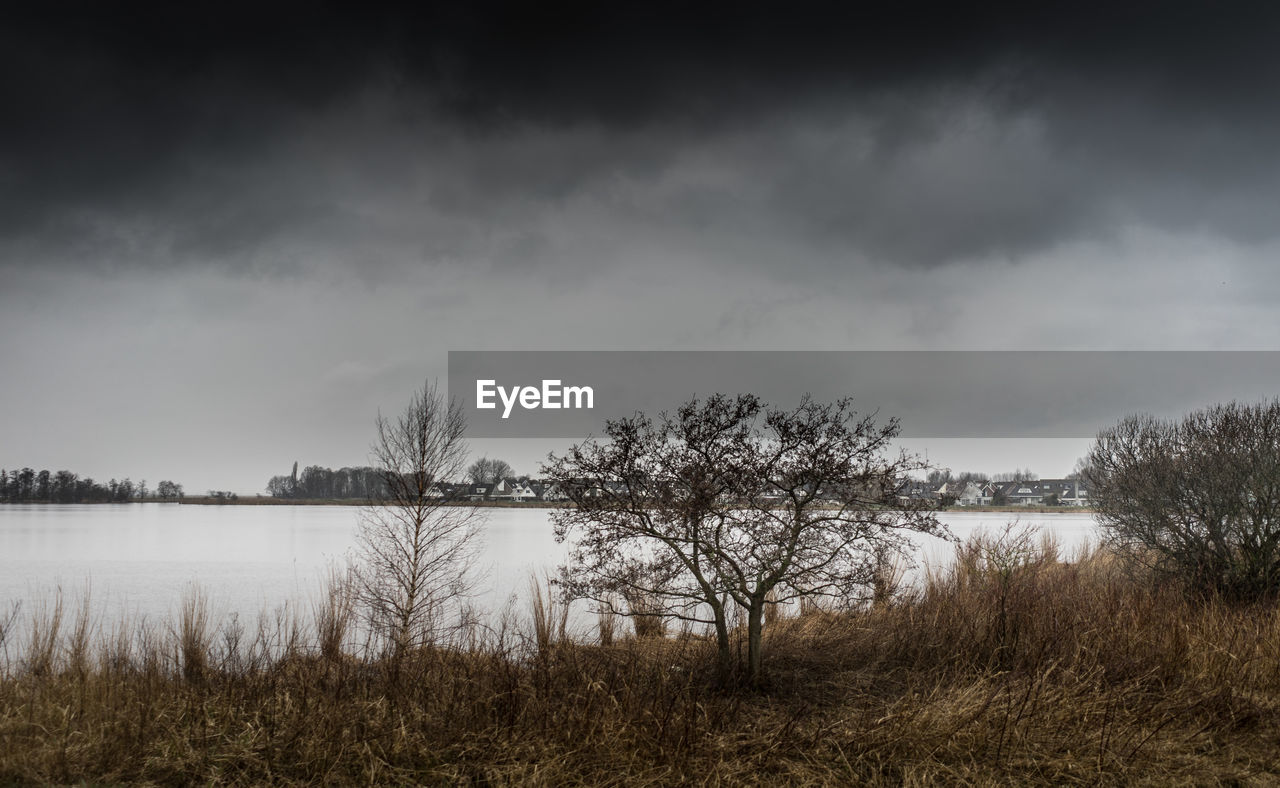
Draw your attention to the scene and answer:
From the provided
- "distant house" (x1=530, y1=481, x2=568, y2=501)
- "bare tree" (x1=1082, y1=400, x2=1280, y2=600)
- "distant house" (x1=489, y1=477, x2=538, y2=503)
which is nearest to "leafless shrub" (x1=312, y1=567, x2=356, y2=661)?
"distant house" (x1=530, y1=481, x2=568, y2=501)

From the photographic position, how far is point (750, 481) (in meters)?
6.88

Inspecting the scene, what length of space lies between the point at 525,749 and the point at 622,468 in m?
2.45

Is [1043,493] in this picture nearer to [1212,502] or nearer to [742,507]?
[1212,502]

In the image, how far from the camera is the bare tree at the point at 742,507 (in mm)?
6887

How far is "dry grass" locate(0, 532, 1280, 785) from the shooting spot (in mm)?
5223

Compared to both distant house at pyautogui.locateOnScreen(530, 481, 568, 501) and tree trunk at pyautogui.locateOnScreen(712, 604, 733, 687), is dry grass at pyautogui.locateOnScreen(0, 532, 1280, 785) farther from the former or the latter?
distant house at pyautogui.locateOnScreen(530, 481, 568, 501)

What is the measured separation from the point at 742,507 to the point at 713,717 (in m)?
1.80

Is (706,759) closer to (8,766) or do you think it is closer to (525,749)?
(525,749)

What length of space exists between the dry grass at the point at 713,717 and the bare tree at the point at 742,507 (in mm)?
912

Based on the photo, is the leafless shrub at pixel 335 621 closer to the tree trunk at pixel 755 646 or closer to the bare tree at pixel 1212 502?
the tree trunk at pixel 755 646

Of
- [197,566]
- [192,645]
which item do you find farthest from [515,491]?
[192,645]

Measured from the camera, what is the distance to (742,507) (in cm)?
700

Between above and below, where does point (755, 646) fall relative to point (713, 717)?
above

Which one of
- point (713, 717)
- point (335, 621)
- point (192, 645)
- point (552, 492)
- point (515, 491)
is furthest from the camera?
point (515, 491)
